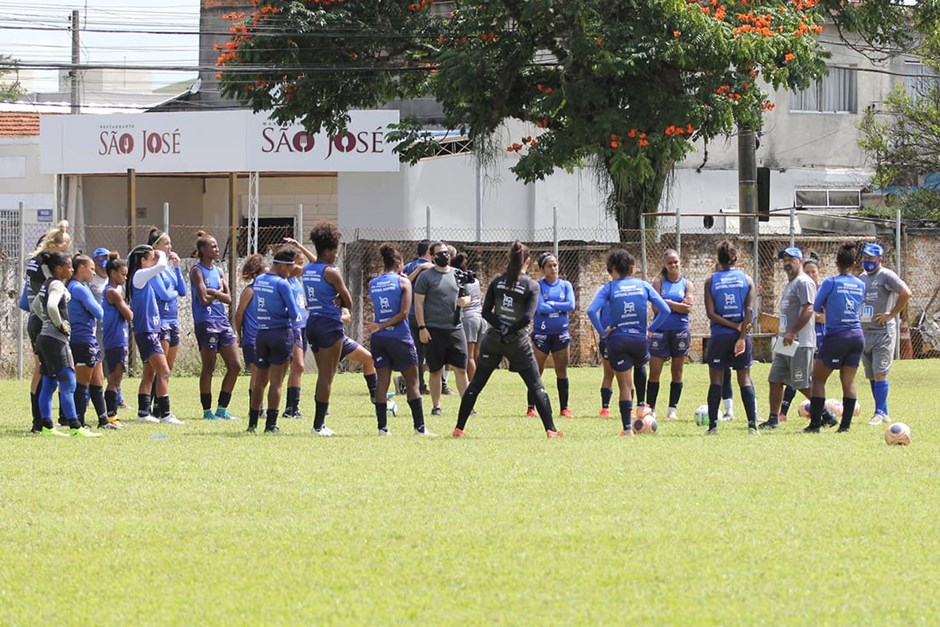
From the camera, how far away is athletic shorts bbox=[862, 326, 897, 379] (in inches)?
608

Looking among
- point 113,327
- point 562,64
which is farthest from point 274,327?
point 562,64

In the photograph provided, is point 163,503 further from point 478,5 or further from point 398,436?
point 478,5

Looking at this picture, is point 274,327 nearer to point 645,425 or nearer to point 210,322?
point 210,322

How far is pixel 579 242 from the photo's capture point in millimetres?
28375

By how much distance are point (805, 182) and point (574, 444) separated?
3126 centimetres

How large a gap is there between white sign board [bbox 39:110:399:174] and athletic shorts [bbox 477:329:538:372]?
20.3 m

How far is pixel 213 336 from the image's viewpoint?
16.6 m

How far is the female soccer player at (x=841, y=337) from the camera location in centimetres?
1438

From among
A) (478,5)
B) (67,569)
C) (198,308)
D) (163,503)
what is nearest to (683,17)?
(478,5)

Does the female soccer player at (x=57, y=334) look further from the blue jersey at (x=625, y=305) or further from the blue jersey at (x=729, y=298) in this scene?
the blue jersey at (x=729, y=298)

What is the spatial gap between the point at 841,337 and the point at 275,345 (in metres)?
5.34

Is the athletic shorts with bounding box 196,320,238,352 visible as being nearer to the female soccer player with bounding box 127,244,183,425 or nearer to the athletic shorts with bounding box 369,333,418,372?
the female soccer player with bounding box 127,244,183,425

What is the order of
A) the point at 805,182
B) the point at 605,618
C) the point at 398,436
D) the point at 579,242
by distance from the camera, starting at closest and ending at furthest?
the point at 605,618 < the point at 398,436 < the point at 579,242 < the point at 805,182

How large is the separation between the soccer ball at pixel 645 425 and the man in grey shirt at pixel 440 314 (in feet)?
7.23
